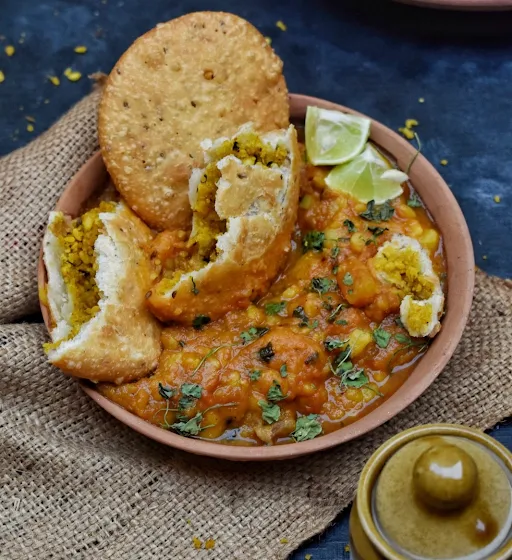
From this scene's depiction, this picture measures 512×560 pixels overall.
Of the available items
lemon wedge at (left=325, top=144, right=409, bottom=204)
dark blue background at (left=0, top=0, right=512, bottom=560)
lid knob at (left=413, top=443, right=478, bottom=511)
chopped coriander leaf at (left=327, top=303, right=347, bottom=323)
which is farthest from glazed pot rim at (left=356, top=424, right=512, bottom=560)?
dark blue background at (left=0, top=0, right=512, bottom=560)

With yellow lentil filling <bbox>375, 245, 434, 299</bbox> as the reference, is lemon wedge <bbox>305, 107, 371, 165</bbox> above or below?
above

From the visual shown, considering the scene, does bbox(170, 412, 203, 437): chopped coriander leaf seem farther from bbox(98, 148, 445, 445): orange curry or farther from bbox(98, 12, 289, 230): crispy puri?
bbox(98, 12, 289, 230): crispy puri

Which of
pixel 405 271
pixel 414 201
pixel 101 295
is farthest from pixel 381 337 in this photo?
pixel 101 295

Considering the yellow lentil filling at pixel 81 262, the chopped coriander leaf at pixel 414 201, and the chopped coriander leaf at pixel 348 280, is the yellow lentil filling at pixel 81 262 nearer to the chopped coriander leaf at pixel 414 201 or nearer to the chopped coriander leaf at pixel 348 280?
the chopped coriander leaf at pixel 348 280

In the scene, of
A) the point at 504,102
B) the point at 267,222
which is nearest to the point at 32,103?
the point at 267,222

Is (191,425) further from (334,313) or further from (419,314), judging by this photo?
(419,314)

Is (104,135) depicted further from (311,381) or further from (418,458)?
(418,458)
